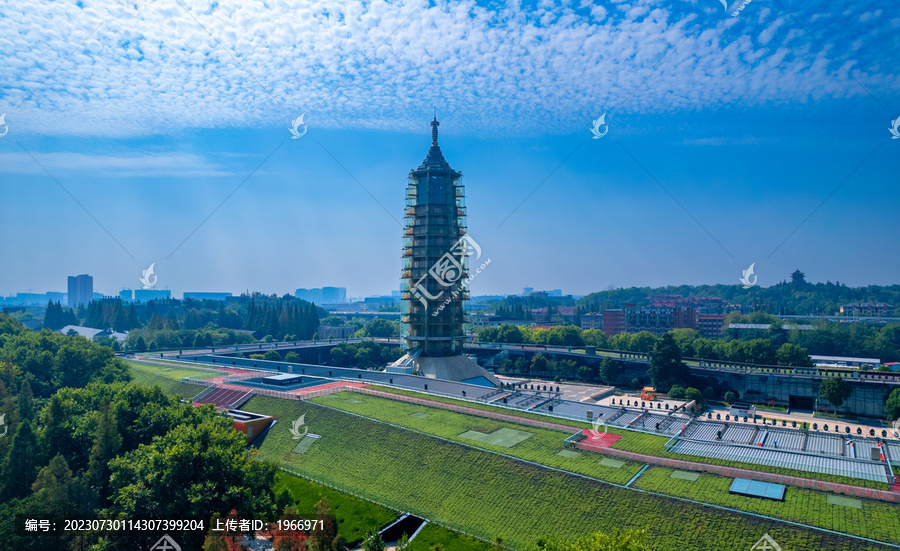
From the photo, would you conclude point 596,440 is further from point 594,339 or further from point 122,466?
point 594,339

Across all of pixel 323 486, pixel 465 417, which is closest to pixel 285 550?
pixel 323 486

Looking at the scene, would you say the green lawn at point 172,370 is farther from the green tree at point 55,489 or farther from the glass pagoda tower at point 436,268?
the green tree at point 55,489

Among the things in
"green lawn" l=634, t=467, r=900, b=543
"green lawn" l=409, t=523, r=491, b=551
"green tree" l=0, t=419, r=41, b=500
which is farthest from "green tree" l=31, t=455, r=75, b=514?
"green lawn" l=634, t=467, r=900, b=543

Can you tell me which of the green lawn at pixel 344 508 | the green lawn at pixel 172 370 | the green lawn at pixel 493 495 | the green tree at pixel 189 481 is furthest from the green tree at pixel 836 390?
the green lawn at pixel 172 370

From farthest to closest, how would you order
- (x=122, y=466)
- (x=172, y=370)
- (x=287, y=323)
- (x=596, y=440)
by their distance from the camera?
(x=287, y=323) < (x=172, y=370) < (x=596, y=440) < (x=122, y=466)

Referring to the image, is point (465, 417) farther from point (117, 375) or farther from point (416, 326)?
point (117, 375)

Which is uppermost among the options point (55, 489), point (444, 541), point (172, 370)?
point (172, 370)

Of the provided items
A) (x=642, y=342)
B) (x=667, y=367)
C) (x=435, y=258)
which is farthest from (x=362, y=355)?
(x=642, y=342)
